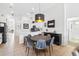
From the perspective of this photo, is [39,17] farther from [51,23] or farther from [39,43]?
[39,43]

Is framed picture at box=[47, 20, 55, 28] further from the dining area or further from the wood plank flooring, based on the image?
the wood plank flooring

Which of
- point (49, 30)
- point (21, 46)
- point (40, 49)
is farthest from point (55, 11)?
point (21, 46)

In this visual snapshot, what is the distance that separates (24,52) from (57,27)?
2.49 feet

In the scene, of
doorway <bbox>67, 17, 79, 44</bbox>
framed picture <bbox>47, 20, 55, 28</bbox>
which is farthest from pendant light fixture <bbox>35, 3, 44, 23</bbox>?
doorway <bbox>67, 17, 79, 44</bbox>

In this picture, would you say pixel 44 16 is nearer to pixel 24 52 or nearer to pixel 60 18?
pixel 60 18

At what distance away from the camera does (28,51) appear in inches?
89.1

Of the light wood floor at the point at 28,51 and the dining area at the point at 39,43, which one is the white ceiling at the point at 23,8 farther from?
the light wood floor at the point at 28,51

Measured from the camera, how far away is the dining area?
87.8 inches

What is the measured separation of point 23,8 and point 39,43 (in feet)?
2.30

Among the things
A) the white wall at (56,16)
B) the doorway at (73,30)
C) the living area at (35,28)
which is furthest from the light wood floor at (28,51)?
the white wall at (56,16)

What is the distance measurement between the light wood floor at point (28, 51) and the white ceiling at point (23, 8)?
544 millimetres

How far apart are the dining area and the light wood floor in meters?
0.04

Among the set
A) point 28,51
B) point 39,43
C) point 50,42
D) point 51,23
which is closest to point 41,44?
point 39,43

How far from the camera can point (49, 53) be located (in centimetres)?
230
